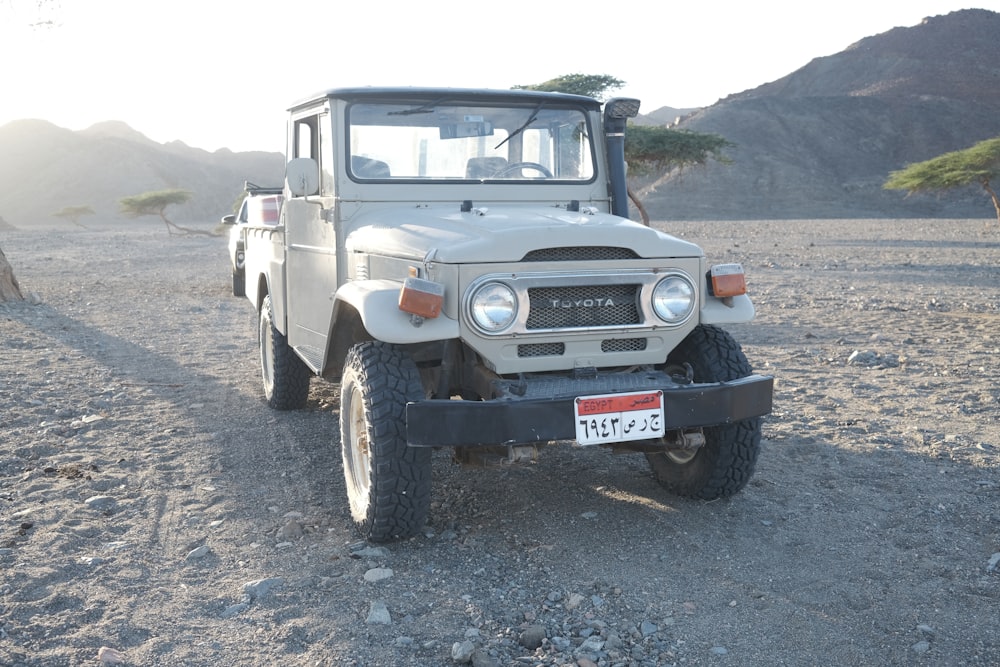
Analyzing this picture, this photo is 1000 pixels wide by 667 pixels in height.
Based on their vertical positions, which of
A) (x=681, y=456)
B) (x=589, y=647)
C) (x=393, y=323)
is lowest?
(x=589, y=647)

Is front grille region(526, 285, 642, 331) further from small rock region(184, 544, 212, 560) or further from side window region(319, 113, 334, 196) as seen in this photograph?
small rock region(184, 544, 212, 560)

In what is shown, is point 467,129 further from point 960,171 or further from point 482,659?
point 960,171

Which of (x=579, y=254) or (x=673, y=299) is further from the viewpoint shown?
(x=673, y=299)

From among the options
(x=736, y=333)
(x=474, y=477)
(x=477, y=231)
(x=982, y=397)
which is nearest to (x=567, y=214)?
(x=477, y=231)

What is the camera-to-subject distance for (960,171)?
31.8m

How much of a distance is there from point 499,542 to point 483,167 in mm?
2057

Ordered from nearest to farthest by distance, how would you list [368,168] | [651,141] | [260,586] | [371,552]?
[260,586], [371,552], [368,168], [651,141]

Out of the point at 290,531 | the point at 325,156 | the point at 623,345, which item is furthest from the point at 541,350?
the point at 325,156

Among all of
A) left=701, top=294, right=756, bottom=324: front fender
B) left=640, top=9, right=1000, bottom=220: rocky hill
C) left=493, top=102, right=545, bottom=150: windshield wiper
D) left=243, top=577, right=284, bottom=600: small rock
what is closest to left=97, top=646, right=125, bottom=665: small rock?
left=243, top=577, right=284, bottom=600: small rock

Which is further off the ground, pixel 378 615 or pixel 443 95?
pixel 443 95

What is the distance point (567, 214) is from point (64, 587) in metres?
2.73

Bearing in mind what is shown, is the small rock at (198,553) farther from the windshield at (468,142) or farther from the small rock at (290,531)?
the windshield at (468,142)

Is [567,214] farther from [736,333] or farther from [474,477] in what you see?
[736,333]

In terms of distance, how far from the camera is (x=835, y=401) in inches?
262
